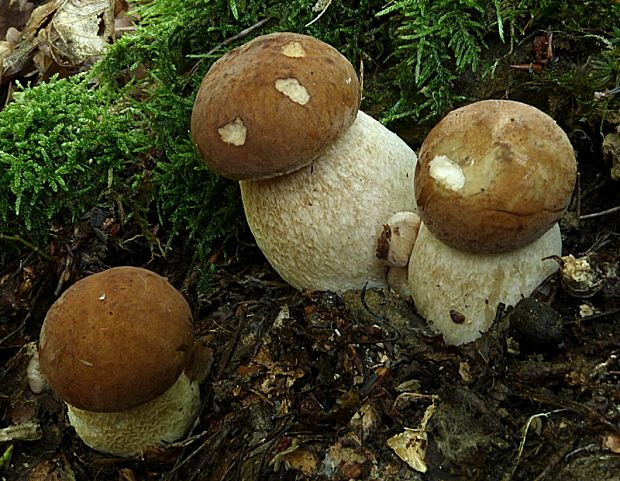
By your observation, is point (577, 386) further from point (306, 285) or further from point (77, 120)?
point (77, 120)

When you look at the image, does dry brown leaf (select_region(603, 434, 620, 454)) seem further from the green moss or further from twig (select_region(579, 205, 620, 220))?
the green moss

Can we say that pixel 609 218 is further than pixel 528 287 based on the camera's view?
Yes

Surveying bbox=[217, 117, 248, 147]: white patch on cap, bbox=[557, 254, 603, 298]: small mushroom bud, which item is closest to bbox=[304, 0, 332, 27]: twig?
bbox=[217, 117, 248, 147]: white patch on cap

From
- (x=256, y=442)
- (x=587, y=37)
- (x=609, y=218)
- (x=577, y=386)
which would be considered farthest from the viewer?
(x=587, y=37)

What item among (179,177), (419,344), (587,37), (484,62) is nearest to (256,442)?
(419,344)

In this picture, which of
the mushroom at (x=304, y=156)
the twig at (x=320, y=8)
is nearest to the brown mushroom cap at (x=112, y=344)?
the mushroom at (x=304, y=156)

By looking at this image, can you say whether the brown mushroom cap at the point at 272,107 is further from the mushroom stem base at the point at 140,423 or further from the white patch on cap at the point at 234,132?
the mushroom stem base at the point at 140,423

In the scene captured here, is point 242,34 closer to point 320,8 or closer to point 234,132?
point 320,8
